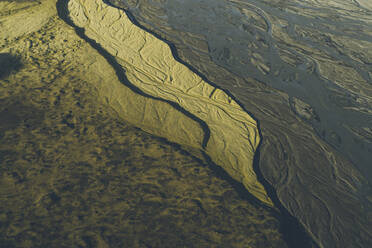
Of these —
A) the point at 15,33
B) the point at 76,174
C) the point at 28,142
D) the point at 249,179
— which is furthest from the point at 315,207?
the point at 15,33

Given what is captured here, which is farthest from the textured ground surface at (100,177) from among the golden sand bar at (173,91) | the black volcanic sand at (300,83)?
the black volcanic sand at (300,83)

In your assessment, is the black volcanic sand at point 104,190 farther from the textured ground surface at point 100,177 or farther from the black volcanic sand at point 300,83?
the black volcanic sand at point 300,83

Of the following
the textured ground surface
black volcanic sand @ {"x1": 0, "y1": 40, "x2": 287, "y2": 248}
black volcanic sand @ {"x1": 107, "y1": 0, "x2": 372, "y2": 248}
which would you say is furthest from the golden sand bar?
black volcanic sand @ {"x1": 0, "y1": 40, "x2": 287, "y2": 248}

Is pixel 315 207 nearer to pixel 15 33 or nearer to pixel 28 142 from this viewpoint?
pixel 28 142

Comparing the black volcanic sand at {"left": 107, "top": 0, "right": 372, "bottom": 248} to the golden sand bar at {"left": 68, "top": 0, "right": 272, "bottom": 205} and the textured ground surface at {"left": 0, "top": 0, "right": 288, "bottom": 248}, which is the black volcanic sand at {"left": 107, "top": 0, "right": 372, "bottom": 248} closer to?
the golden sand bar at {"left": 68, "top": 0, "right": 272, "bottom": 205}

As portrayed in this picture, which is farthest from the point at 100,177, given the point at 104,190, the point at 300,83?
the point at 300,83

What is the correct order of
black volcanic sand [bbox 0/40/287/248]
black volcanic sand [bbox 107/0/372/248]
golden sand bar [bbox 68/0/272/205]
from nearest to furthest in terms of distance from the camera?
black volcanic sand [bbox 0/40/287/248], black volcanic sand [bbox 107/0/372/248], golden sand bar [bbox 68/0/272/205]

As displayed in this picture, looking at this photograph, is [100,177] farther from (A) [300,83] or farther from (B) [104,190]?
(A) [300,83]
